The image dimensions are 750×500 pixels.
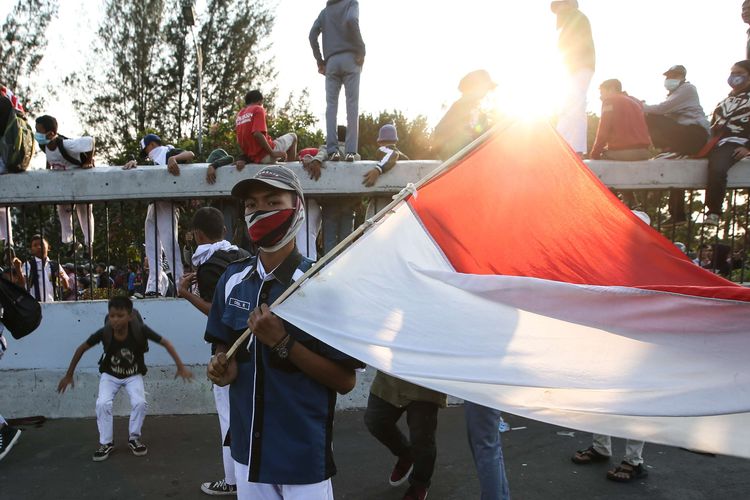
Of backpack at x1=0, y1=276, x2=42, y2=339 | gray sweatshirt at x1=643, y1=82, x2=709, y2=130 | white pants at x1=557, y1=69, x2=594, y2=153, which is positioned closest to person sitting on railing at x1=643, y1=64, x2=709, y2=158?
gray sweatshirt at x1=643, y1=82, x2=709, y2=130

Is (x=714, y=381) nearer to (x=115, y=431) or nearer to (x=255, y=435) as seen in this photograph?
(x=255, y=435)

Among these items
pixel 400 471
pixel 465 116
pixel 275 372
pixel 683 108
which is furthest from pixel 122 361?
pixel 683 108

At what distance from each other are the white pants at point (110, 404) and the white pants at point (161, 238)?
1394 mm

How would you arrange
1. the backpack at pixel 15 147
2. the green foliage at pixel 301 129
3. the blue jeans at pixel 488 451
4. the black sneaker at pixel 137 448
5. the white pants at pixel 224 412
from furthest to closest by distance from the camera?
the green foliage at pixel 301 129 < the backpack at pixel 15 147 < the black sneaker at pixel 137 448 < the white pants at pixel 224 412 < the blue jeans at pixel 488 451

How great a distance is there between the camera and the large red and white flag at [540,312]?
248 centimetres

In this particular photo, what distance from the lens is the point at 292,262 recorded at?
272cm

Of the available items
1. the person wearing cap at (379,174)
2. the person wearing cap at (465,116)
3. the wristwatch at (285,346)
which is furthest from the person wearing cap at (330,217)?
the wristwatch at (285,346)

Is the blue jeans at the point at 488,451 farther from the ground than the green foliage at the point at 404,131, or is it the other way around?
the green foliage at the point at 404,131

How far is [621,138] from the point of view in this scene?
6855 millimetres

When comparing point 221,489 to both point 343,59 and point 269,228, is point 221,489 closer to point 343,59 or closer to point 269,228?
point 269,228

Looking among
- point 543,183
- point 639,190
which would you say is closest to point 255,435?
point 543,183

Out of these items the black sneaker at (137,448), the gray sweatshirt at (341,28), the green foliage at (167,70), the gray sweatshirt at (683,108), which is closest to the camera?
the black sneaker at (137,448)

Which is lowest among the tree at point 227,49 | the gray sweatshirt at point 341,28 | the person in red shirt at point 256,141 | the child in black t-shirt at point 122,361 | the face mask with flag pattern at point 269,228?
the child in black t-shirt at point 122,361

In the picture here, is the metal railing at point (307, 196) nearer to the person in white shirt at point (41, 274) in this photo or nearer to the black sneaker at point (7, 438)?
the person in white shirt at point (41, 274)
